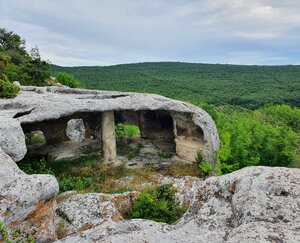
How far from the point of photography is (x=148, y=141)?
23.3m

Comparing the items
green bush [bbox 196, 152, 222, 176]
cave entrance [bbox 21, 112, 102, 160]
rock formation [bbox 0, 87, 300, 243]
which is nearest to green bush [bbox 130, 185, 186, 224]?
rock formation [bbox 0, 87, 300, 243]

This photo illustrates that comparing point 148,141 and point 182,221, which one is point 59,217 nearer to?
point 182,221

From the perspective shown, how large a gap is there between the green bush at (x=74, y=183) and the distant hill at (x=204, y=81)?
2043 inches

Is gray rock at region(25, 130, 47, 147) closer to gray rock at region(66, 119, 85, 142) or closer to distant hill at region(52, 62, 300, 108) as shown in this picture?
gray rock at region(66, 119, 85, 142)

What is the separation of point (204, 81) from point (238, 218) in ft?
353

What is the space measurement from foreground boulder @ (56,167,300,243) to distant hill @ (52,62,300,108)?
60.1 m

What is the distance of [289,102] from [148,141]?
202ft

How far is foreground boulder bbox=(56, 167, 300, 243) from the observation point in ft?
17.5

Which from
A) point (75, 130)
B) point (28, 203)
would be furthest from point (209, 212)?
point (75, 130)

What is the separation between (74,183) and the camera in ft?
50.8

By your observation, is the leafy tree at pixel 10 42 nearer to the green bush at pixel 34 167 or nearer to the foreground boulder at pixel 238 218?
the green bush at pixel 34 167

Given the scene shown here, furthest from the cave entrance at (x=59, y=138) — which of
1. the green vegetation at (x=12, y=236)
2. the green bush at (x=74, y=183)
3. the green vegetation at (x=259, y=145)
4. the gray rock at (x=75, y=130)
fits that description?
the green vegetation at (x=12, y=236)

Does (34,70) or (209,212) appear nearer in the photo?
(209,212)

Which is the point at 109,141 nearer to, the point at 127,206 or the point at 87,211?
the point at 127,206
